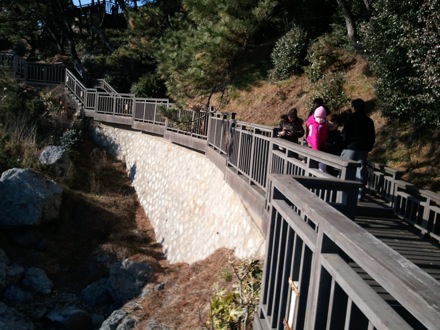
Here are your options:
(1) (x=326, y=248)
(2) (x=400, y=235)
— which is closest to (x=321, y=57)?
(2) (x=400, y=235)

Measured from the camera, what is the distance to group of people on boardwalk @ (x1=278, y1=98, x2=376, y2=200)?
705 cm

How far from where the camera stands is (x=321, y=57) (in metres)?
16.8

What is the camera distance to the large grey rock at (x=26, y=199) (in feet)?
45.4

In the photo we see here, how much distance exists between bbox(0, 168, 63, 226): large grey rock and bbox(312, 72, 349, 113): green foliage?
890cm

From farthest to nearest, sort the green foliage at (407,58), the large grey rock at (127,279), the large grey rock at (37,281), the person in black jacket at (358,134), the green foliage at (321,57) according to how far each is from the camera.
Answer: the green foliage at (321,57) < the large grey rock at (37,281) < the large grey rock at (127,279) < the green foliage at (407,58) < the person in black jacket at (358,134)

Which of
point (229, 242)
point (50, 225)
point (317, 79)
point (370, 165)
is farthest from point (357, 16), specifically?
point (50, 225)

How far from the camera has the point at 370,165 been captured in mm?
9078

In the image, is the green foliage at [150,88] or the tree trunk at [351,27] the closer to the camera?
the tree trunk at [351,27]

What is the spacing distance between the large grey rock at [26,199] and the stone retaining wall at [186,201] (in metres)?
3.15

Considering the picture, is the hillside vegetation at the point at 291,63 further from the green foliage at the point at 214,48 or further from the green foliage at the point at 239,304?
the green foliage at the point at 239,304

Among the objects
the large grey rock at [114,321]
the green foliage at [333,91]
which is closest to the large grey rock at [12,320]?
the large grey rock at [114,321]

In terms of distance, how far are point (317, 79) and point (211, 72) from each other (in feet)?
13.6

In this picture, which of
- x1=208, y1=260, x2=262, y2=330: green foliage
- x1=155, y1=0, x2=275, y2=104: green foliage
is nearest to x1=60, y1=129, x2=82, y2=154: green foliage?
x1=155, y1=0, x2=275, y2=104: green foliage

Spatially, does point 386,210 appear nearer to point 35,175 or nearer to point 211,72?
point 211,72
